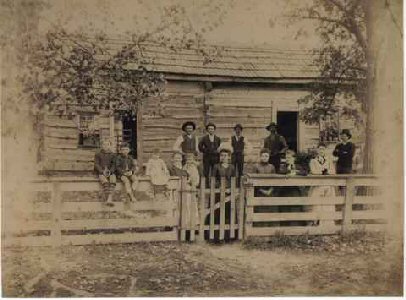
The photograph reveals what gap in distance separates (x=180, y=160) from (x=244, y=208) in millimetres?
982

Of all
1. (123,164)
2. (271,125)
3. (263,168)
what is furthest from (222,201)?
(123,164)

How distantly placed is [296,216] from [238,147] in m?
1.13

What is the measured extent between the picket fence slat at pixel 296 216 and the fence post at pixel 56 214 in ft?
7.65

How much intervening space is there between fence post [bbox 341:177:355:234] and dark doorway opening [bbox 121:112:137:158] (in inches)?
106

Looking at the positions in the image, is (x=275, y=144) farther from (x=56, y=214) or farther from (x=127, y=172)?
(x=56, y=214)

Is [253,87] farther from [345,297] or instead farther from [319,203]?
[345,297]

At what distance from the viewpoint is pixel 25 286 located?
5664mm

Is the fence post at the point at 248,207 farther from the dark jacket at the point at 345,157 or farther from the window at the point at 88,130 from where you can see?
the window at the point at 88,130

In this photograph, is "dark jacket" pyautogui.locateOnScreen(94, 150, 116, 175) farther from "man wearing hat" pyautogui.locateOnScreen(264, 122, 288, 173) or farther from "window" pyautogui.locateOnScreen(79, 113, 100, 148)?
"man wearing hat" pyautogui.locateOnScreen(264, 122, 288, 173)

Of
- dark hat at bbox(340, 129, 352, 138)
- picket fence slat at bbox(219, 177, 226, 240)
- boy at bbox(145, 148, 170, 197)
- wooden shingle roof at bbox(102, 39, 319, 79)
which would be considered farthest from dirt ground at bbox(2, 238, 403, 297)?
wooden shingle roof at bbox(102, 39, 319, 79)

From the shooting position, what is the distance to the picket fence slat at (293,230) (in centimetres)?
593

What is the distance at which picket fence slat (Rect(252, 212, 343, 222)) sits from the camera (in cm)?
591

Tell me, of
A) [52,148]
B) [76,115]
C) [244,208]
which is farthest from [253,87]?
[52,148]

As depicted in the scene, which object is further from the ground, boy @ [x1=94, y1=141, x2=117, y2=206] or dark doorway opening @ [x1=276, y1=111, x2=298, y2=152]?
dark doorway opening @ [x1=276, y1=111, x2=298, y2=152]
